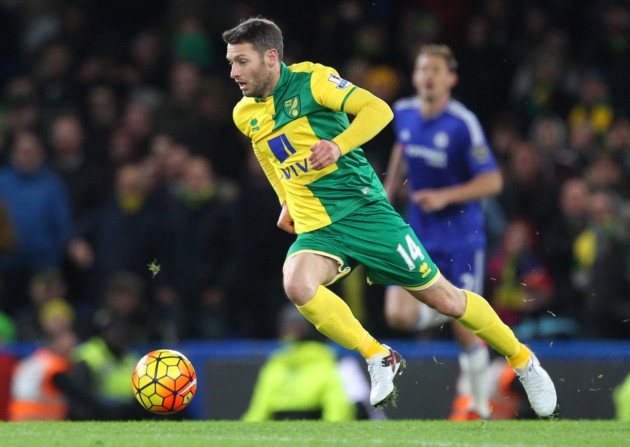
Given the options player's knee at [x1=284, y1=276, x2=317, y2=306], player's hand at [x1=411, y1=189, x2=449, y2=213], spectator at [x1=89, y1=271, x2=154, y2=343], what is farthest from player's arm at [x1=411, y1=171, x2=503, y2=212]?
spectator at [x1=89, y1=271, x2=154, y2=343]

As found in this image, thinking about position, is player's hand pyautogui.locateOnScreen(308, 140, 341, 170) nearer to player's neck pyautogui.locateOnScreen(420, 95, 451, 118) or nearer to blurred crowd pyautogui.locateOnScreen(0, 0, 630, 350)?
player's neck pyautogui.locateOnScreen(420, 95, 451, 118)

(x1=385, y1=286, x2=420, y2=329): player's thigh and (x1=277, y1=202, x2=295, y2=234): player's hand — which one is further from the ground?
(x1=277, y1=202, x2=295, y2=234): player's hand

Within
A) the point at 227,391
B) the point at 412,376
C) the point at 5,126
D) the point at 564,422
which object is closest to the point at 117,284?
the point at 227,391

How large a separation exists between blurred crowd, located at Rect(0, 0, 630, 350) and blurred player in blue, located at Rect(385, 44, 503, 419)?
1.49 metres

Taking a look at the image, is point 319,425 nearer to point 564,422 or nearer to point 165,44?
point 564,422

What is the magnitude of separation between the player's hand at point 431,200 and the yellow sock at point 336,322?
168 cm

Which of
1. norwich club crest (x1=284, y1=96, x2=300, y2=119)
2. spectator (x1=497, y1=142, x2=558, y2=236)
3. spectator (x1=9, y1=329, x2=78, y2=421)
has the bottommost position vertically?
spectator (x1=9, y1=329, x2=78, y2=421)

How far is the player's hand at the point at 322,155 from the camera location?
687 centimetres

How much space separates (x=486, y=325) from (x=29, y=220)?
6.09 metres

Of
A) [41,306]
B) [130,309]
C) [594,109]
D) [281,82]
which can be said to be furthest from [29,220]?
[281,82]

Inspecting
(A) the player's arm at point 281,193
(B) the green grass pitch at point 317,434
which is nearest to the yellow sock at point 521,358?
(B) the green grass pitch at point 317,434

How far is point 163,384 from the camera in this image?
7641mm

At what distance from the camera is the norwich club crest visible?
24.2 ft

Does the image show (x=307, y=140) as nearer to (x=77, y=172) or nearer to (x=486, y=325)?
(x=486, y=325)
